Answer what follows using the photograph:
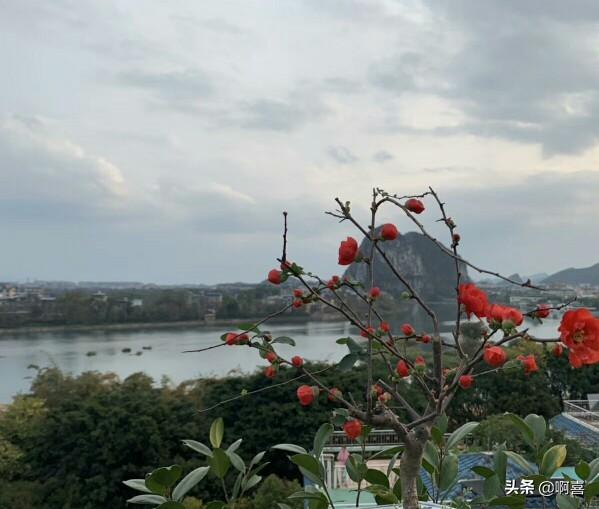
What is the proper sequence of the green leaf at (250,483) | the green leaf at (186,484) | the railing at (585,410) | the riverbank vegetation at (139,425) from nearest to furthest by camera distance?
the green leaf at (186,484) → the green leaf at (250,483) → the riverbank vegetation at (139,425) → the railing at (585,410)

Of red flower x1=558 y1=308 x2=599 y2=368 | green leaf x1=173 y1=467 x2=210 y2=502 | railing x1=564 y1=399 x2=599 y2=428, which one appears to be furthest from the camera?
railing x1=564 y1=399 x2=599 y2=428

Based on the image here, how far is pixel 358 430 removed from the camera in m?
0.83

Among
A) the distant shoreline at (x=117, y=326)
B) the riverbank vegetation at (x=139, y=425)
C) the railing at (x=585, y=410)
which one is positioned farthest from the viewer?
the distant shoreline at (x=117, y=326)

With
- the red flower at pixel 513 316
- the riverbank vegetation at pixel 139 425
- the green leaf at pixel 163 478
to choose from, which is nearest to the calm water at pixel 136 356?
the riverbank vegetation at pixel 139 425

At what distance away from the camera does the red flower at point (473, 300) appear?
0.80 meters

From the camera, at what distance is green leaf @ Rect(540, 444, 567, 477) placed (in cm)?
92

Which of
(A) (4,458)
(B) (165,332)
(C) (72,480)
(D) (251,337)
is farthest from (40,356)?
(D) (251,337)

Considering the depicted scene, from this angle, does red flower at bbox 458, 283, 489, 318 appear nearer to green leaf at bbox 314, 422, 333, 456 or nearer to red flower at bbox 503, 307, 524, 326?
red flower at bbox 503, 307, 524, 326

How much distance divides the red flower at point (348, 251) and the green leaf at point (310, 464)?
30 cm

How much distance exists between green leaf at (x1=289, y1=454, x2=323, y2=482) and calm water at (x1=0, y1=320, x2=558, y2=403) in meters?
11.2

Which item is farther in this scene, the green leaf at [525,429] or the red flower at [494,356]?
the green leaf at [525,429]

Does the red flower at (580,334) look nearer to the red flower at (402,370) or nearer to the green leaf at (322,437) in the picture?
the red flower at (402,370)

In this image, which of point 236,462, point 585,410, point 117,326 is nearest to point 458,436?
point 236,462

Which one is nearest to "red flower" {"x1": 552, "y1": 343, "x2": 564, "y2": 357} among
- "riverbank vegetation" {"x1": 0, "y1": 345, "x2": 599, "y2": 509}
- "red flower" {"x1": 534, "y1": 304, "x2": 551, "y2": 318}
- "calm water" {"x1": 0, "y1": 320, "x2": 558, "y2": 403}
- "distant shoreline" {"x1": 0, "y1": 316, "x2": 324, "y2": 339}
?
"red flower" {"x1": 534, "y1": 304, "x2": 551, "y2": 318}
